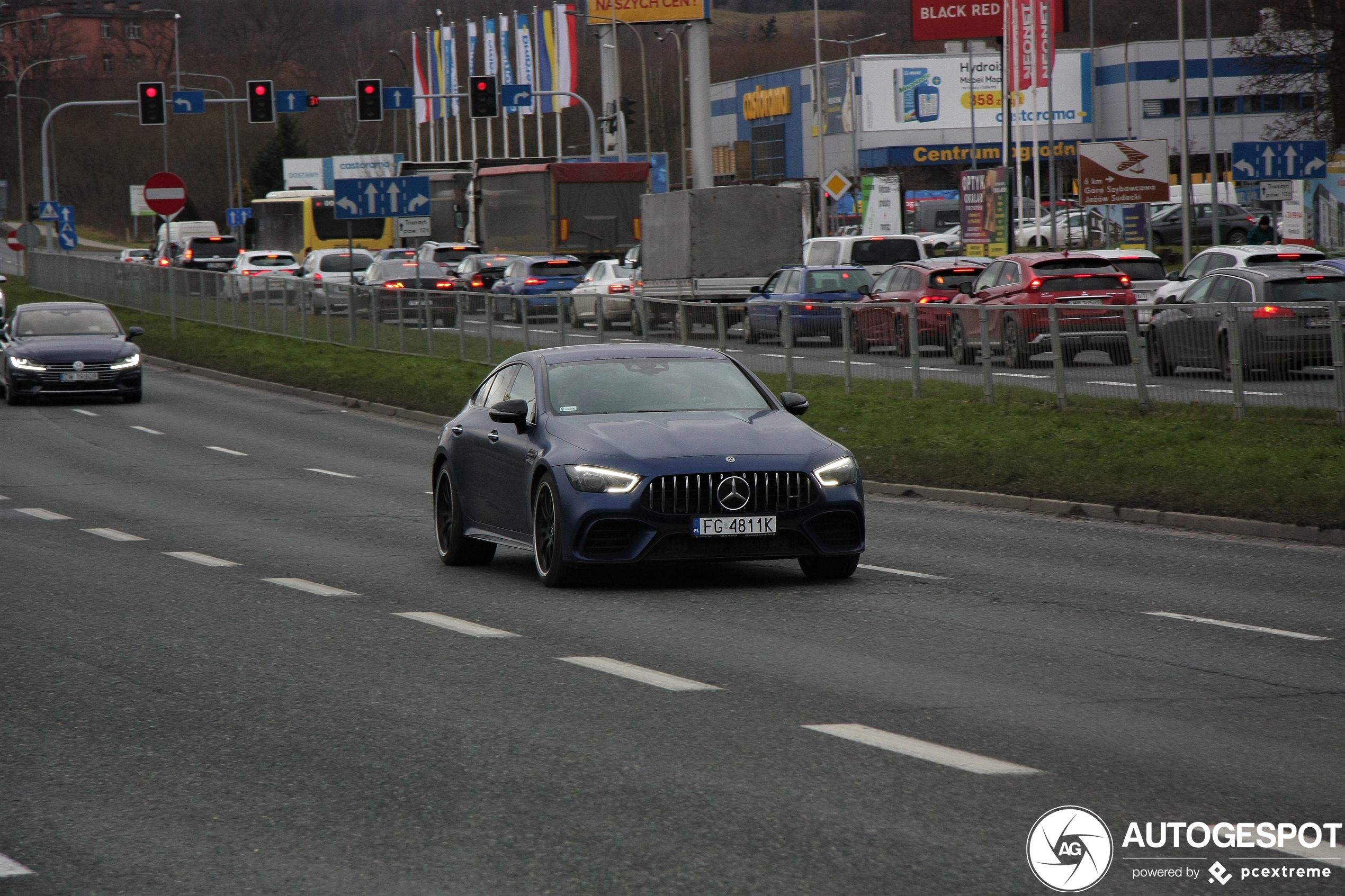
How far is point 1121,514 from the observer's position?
15422 millimetres

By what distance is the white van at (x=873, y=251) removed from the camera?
40719mm

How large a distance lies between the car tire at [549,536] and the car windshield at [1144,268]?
20610 mm

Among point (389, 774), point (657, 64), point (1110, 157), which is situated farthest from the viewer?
point (657, 64)

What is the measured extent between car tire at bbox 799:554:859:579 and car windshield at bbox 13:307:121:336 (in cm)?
2327

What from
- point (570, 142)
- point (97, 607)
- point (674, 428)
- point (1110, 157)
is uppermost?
point (570, 142)

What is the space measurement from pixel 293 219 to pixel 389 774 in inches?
2601

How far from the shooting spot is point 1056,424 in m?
20.2

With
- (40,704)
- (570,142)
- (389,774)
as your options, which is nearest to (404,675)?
(40,704)

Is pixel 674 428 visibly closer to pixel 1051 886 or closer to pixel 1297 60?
pixel 1051 886

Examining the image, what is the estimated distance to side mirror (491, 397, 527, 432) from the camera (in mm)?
11758

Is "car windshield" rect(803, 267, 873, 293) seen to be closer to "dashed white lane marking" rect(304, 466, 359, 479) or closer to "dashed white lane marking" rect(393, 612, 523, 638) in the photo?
"dashed white lane marking" rect(304, 466, 359, 479)

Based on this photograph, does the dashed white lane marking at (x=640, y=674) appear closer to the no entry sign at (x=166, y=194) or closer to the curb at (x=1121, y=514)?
the curb at (x=1121, y=514)

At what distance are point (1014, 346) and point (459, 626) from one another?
14.1 meters

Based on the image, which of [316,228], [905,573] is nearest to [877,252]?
[905,573]
